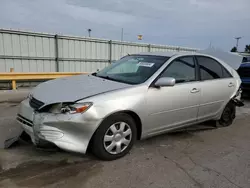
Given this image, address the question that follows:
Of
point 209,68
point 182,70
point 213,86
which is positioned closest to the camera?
point 182,70

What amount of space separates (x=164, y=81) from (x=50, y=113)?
1.68 m

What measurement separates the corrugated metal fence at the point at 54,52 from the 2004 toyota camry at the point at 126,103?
772cm

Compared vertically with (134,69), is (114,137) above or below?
below

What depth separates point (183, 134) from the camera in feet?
14.4

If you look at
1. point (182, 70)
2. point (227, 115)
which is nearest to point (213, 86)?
point (182, 70)

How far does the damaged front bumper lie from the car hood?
0.72 feet

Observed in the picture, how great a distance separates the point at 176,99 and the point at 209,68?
1.23 m

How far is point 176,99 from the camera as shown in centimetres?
364

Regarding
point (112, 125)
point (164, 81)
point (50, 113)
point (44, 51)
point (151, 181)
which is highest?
point (44, 51)

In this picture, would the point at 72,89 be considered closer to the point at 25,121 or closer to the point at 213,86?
the point at 25,121

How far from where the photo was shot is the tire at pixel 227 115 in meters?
4.80

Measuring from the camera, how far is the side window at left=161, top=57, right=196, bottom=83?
146 inches

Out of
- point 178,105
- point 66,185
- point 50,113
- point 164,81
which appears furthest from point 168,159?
point 50,113

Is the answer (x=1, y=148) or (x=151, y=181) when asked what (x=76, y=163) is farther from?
(x=1, y=148)
